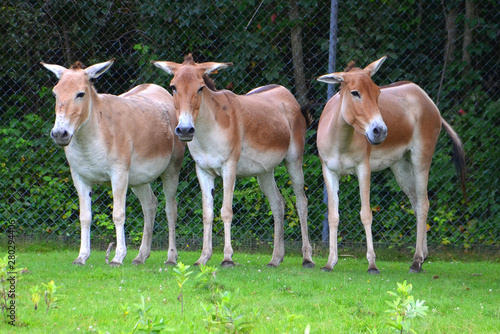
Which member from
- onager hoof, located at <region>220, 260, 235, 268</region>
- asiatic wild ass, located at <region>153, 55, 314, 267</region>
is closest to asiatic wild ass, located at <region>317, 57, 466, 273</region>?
asiatic wild ass, located at <region>153, 55, 314, 267</region>

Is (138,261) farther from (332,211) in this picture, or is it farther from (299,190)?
(332,211)

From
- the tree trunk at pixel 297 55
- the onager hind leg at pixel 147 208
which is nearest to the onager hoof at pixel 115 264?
the onager hind leg at pixel 147 208

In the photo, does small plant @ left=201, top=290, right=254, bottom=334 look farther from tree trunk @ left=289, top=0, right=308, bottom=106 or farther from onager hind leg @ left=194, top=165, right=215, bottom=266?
tree trunk @ left=289, top=0, right=308, bottom=106

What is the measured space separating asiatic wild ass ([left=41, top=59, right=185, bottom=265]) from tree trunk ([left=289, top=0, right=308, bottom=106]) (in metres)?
2.15

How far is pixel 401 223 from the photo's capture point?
28.1ft

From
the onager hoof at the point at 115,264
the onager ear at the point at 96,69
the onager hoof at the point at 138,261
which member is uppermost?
the onager ear at the point at 96,69

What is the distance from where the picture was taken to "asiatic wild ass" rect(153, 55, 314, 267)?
Answer: 6488 millimetres

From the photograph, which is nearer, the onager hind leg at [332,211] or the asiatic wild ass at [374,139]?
the asiatic wild ass at [374,139]

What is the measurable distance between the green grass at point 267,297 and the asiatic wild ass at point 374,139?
0.67m

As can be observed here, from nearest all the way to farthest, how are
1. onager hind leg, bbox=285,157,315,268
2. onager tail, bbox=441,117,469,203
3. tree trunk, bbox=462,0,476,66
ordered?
onager hind leg, bbox=285,157,315,268 → onager tail, bbox=441,117,469,203 → tree trunk, bbox=462,0,476,66

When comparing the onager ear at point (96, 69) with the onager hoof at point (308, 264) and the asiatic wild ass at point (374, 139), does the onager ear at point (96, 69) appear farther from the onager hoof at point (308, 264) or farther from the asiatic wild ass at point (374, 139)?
the onager hoof at point (308, 264)

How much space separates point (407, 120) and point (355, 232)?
1.89 metres

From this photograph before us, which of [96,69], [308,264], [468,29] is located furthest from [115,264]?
[468,29]

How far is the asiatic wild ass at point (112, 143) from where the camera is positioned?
241 inches
